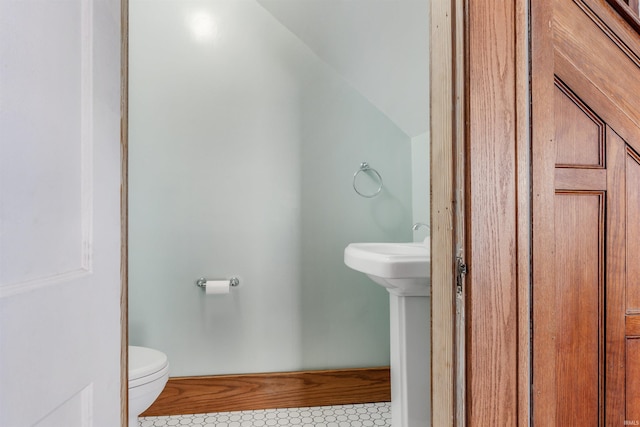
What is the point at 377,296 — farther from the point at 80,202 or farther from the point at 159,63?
the point at 80,202

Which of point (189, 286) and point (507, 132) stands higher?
point (507, 132)

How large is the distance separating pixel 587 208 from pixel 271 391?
183 cm

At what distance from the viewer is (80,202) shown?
64 centimetres

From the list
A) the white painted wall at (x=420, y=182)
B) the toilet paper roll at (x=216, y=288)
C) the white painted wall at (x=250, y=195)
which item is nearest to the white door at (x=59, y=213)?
the toilet paper roll at (x=216, y=288)

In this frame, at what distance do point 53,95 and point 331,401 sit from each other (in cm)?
206

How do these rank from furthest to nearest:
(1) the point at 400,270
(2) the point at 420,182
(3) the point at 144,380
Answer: (2) the point at 420,182, (3) the point at 144,380, (1) the point at 400,270

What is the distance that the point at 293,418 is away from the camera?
209 cm

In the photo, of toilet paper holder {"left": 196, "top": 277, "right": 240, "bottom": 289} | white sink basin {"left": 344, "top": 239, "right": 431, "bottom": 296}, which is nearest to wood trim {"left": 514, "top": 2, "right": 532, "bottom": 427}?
white sink basin {"left": 344, "top": 239, "right": 431, "bottom": 296}

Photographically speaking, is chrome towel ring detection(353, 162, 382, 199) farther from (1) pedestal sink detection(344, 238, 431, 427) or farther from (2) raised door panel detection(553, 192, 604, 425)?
(2) raised door panel detection(553, 192, 604, 425)

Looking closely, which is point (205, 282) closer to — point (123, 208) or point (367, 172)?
point (367, 172)

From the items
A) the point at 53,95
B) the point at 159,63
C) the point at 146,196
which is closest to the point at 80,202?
the point at 53,95

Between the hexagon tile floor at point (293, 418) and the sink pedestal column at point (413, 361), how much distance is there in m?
0.63

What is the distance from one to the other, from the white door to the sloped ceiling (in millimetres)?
1158

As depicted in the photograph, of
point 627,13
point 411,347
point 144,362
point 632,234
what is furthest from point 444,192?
point 144,362
